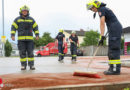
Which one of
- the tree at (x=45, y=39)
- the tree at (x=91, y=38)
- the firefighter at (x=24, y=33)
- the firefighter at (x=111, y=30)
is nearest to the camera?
the firefighter at (x=111, y=30)

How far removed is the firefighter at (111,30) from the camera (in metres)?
4.80

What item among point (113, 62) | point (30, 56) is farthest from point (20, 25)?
point (113, 62)

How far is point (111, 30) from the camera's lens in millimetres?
4914

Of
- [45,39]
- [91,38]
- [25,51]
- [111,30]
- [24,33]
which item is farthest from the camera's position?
[45,39]

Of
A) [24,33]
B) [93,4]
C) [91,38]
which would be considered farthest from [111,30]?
[91,38]

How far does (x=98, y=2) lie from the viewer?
16.5ft

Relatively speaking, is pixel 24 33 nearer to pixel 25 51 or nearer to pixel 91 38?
pixel 25 51

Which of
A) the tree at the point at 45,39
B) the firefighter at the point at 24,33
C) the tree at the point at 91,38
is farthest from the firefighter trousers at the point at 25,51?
the tree at the point at 45,39

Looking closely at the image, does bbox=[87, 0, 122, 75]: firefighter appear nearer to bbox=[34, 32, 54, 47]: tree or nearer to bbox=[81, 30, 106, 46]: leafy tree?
bbox=[81, 30, 106, 46]: leafy tree

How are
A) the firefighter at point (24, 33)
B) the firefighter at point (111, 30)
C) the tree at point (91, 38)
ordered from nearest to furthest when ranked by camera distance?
the firefighter at point (111, 30), the firefighter at point (24, 33), the tree at point (91, 38)

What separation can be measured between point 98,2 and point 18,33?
2955 millimetres

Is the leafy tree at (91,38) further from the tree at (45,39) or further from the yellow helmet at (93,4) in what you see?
the yellow helmet at (93,4)

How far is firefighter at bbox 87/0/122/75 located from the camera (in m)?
4.80

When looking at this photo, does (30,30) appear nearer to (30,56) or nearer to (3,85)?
(30,56)
